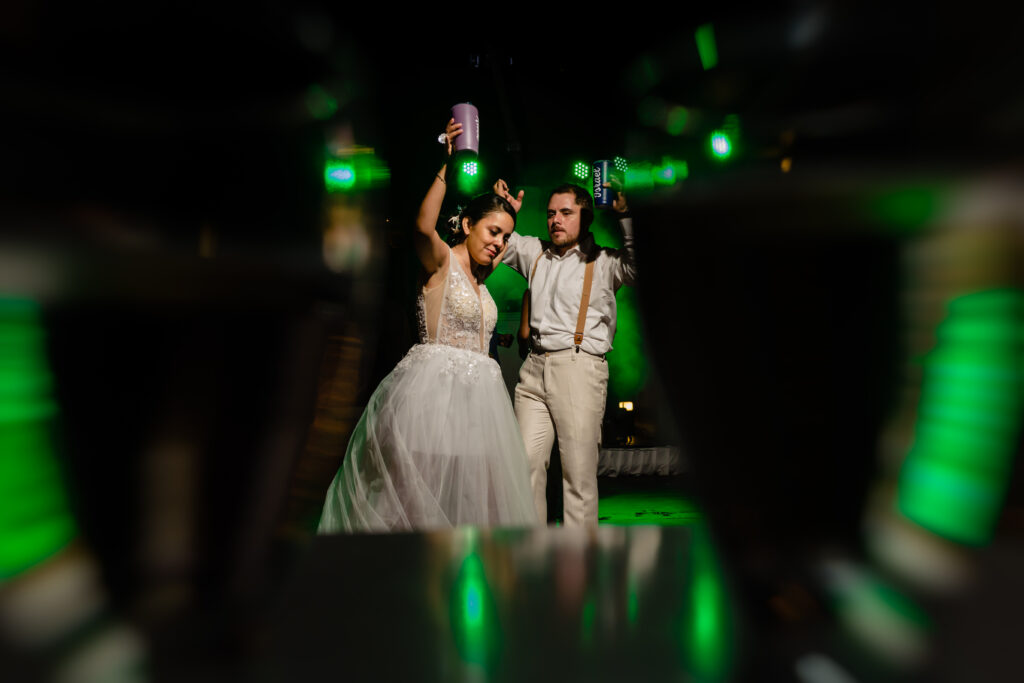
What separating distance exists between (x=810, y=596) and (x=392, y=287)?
8.09 ft

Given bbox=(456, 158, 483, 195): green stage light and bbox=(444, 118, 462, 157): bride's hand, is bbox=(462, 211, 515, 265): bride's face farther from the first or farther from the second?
bbox=(456, 158, 483, 195): green stage light

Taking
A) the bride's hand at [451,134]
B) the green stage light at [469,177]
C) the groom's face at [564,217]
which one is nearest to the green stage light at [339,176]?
the bride's hand at [451,134]

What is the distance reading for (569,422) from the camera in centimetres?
202

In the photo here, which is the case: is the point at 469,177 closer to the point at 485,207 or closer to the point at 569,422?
the point at 485,207

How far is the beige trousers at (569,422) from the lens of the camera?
2023 mm

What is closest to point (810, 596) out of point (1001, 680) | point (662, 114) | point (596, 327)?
point (1001, 680)

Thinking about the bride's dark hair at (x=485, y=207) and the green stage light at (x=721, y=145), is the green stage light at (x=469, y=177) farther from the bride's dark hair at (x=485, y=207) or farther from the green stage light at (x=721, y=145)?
the green stage light at (x=721, y=145)

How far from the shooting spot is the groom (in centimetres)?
203

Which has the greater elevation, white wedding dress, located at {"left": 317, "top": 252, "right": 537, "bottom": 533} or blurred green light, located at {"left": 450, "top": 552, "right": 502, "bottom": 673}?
blurred green light, located at {"left": 450, "top": 552, "right": 502, "bottom": 673}

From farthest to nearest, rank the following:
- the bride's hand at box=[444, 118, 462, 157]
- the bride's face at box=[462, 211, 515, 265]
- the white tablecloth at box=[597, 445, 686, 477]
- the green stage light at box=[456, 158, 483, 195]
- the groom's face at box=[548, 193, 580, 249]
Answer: the white tablecloth at box=[597, 445, 686, 477] < the green stage light at box=[456, 158, 483, 195] < the groom's face at box=[548, 193, 580, 249] < the bride's face at box=[462, 211, 515, 265] < the bride's hand at box=[444, 118, 462, 157]

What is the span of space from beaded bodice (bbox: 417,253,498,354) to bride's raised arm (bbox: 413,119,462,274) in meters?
0.06

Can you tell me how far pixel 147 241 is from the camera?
0.12 m

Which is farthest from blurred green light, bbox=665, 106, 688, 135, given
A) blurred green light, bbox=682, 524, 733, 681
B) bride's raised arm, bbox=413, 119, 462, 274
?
bride's raised arm, bbox=413, 119, 462, 274

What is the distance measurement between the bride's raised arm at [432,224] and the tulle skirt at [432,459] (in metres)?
0.29
